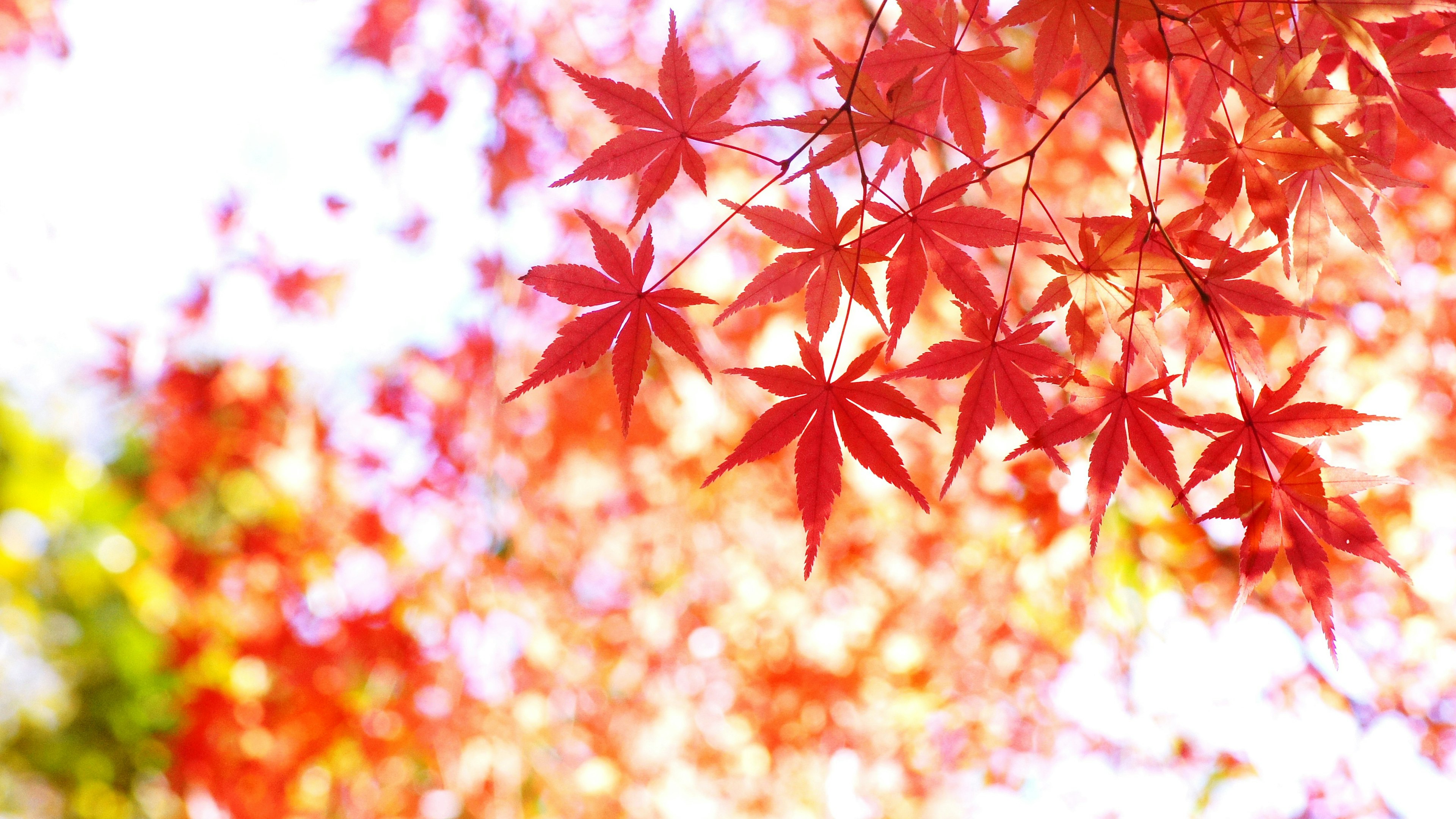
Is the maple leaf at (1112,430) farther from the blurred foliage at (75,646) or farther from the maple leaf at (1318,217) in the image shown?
the blurred foliage at (75,646)

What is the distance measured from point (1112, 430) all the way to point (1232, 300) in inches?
9.1

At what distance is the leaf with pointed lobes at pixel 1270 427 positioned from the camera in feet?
3.59

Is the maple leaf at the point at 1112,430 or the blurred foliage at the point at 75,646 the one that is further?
the blurred foliage at the point at 75,646

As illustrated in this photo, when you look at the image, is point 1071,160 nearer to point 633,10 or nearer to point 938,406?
point 938,406

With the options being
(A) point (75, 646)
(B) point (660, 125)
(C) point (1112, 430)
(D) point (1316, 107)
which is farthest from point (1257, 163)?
(A) point (75, 646)

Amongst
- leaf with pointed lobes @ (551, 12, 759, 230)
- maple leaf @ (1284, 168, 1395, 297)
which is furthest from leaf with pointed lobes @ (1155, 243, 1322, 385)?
leaf with pointed lobes @ (551, 12, 759, 230)

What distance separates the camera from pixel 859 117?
1131 mm

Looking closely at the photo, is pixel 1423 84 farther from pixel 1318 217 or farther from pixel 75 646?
pixel 75 646

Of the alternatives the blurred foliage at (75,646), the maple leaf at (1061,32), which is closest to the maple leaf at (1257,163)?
the maple leaf at (1061,32)

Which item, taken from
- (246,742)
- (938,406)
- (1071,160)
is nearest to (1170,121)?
(1071,160)

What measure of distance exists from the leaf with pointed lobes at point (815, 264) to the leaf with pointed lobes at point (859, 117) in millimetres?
73

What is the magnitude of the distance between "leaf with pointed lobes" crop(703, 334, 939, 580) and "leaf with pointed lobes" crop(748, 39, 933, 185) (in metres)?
0.26

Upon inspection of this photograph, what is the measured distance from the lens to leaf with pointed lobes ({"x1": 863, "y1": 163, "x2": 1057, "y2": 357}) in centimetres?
115

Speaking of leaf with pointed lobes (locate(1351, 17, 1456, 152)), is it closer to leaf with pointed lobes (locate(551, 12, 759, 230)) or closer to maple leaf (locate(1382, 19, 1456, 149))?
maple leaf (locate(1382, 19, 1456, 149))
